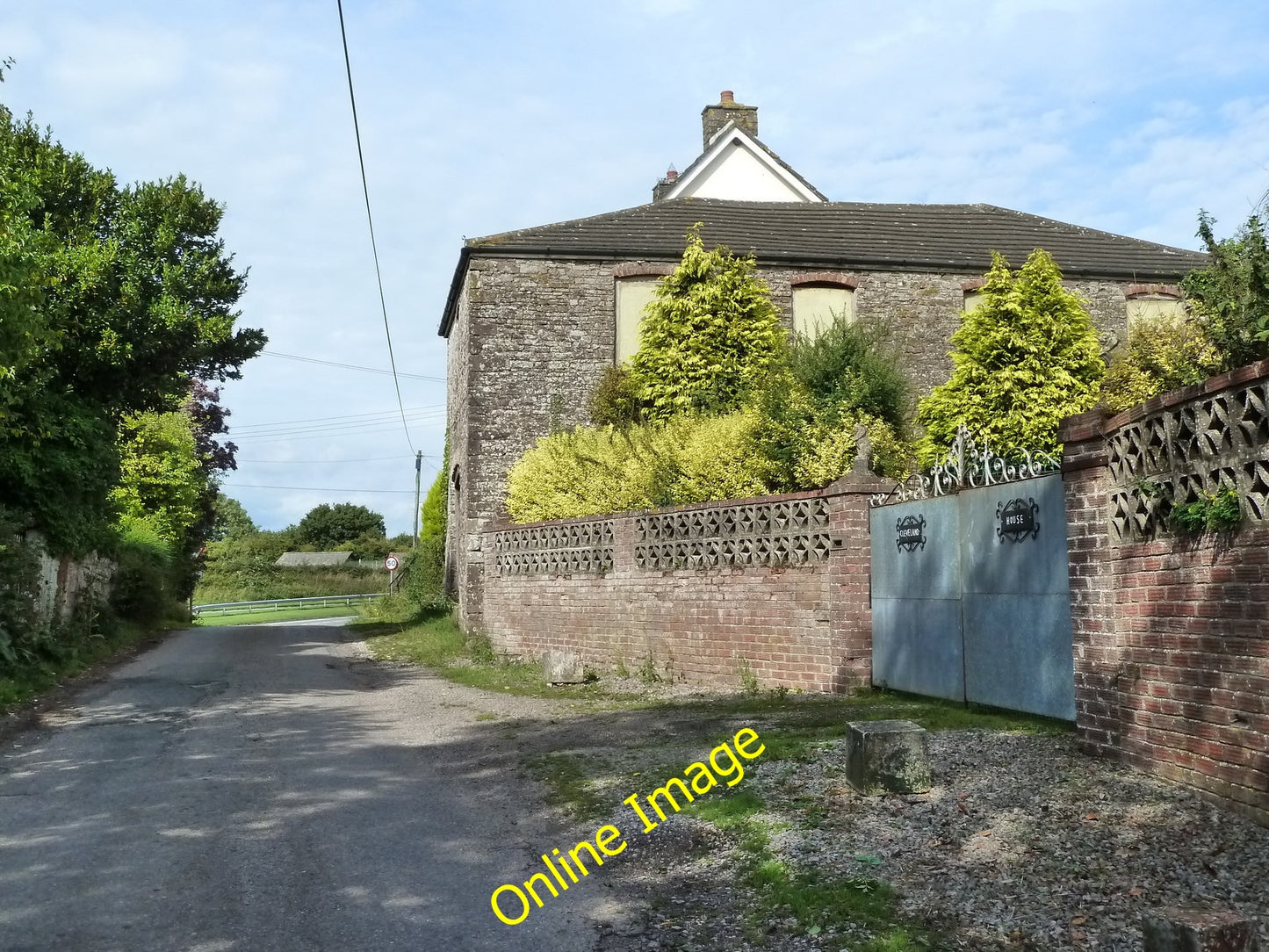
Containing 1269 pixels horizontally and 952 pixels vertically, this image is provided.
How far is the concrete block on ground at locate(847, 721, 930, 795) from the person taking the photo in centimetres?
596

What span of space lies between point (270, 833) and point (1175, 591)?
5.46 m

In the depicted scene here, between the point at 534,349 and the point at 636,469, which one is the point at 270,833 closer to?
the point at 636,469

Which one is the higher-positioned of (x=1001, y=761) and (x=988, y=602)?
(x=988, y=602)

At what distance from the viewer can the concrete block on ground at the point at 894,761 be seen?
5965 millimetres

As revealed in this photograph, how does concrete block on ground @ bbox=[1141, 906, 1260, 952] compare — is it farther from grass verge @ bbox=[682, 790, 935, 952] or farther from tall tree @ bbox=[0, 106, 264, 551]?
tall tree @ bbox=[0, 106, 264, 551]

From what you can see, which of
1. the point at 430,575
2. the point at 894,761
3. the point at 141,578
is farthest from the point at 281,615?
the point at 894,761

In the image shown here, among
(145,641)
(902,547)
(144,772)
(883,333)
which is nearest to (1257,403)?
(902,547)

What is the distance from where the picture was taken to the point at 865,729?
19.8 ft

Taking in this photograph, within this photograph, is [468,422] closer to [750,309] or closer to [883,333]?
[750,309]

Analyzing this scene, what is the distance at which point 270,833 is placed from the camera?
618cm

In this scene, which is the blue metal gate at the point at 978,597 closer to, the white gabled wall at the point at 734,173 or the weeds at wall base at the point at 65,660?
the weeds at wall base at the point at 65,660

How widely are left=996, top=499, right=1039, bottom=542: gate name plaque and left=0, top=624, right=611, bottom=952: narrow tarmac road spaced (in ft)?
14.6

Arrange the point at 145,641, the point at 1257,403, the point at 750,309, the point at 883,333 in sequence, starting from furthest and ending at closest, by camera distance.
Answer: the point at 145,641
the point at 750,309
the point at 883,333
the point at 1257,403

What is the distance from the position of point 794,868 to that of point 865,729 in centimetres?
121
